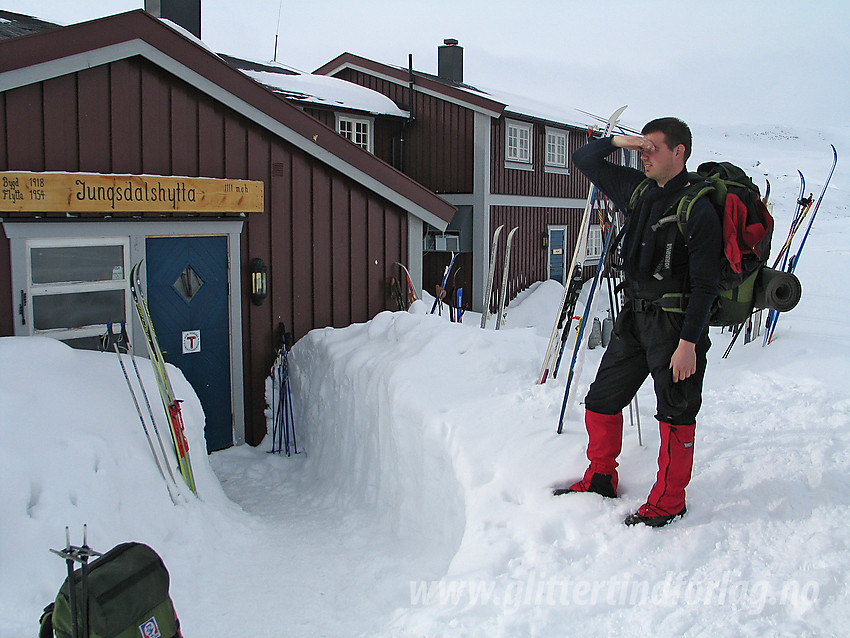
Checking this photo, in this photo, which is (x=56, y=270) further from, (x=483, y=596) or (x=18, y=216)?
(x=483, y=596)

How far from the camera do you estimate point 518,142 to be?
55.4ft

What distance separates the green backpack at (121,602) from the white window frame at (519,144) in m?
15.0

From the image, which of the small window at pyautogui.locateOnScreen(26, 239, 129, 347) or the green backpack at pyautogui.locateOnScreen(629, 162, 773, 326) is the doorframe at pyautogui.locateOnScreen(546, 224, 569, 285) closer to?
the small window at pyautogui.locateOnScreen(26, 239, 129, 347)

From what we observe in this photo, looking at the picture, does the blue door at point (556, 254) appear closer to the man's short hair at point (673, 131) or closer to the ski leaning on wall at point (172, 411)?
the ski leaning on wall at point (172, 411)

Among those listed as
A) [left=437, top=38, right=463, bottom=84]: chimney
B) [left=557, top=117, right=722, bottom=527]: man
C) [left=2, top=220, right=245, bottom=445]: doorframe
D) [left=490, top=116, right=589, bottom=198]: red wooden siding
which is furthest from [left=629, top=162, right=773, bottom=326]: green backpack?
[left=437, top=38, right=463, bottom=84]: chimney

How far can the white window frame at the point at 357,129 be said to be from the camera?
49.9 feet

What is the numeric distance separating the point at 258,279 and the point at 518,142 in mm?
11107

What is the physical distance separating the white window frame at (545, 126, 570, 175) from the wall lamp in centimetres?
1227

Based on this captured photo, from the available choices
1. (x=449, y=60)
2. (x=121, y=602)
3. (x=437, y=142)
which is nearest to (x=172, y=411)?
(x=121, y=602)

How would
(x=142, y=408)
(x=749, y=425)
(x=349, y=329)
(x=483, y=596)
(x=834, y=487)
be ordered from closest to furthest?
(x=483, y=596)
(x=834, y=487)
(x=749, y=425)
(x=142, y=408)
(x=349, y=329)

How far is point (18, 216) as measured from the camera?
5688 millimetres

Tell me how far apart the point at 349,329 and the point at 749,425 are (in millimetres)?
3953

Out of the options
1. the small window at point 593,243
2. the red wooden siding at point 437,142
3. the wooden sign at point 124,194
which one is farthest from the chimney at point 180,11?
the small window at point 593,243

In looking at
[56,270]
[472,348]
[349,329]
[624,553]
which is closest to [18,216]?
[56,270]
